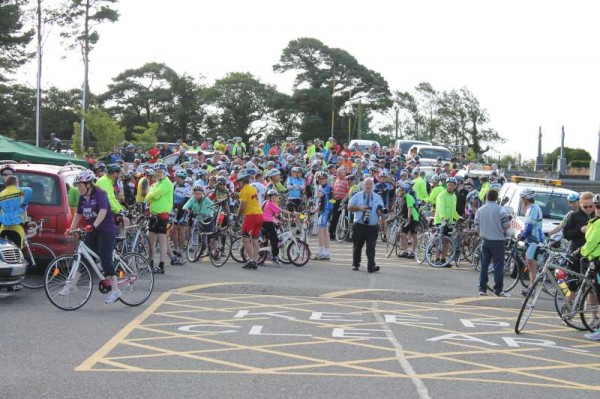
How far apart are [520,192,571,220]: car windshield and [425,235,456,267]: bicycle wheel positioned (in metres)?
2.10

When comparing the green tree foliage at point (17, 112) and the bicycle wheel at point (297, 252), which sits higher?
the green tree foliage at point (17, 112)

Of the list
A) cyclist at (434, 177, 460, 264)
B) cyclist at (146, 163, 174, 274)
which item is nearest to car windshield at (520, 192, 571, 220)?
cyclist at (434, 177, 460, 264)

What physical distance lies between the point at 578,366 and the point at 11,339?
20.8ft

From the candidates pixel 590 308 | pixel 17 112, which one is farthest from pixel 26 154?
pixel 17 112

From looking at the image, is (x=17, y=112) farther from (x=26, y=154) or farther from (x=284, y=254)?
(x=284, y=254)

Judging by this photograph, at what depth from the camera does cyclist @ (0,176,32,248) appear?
565 inches

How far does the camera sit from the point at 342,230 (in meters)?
24.7

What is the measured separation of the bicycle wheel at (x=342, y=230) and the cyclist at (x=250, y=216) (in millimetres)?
6894

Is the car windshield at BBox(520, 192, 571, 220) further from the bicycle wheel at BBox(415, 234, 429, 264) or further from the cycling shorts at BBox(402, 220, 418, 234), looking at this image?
the cycling shorts at BBox(402, 220, 418, 234)

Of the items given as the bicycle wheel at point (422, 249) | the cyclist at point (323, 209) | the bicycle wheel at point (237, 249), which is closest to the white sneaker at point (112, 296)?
the bicycle wheel at point (237, 249)

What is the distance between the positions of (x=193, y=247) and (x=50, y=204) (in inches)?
161

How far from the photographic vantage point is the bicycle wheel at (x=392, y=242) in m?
21.5

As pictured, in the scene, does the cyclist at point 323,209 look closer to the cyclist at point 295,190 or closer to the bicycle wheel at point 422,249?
the cyclist at point 295,190

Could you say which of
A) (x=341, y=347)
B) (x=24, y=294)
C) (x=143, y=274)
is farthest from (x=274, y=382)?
(x=24, y=294)
